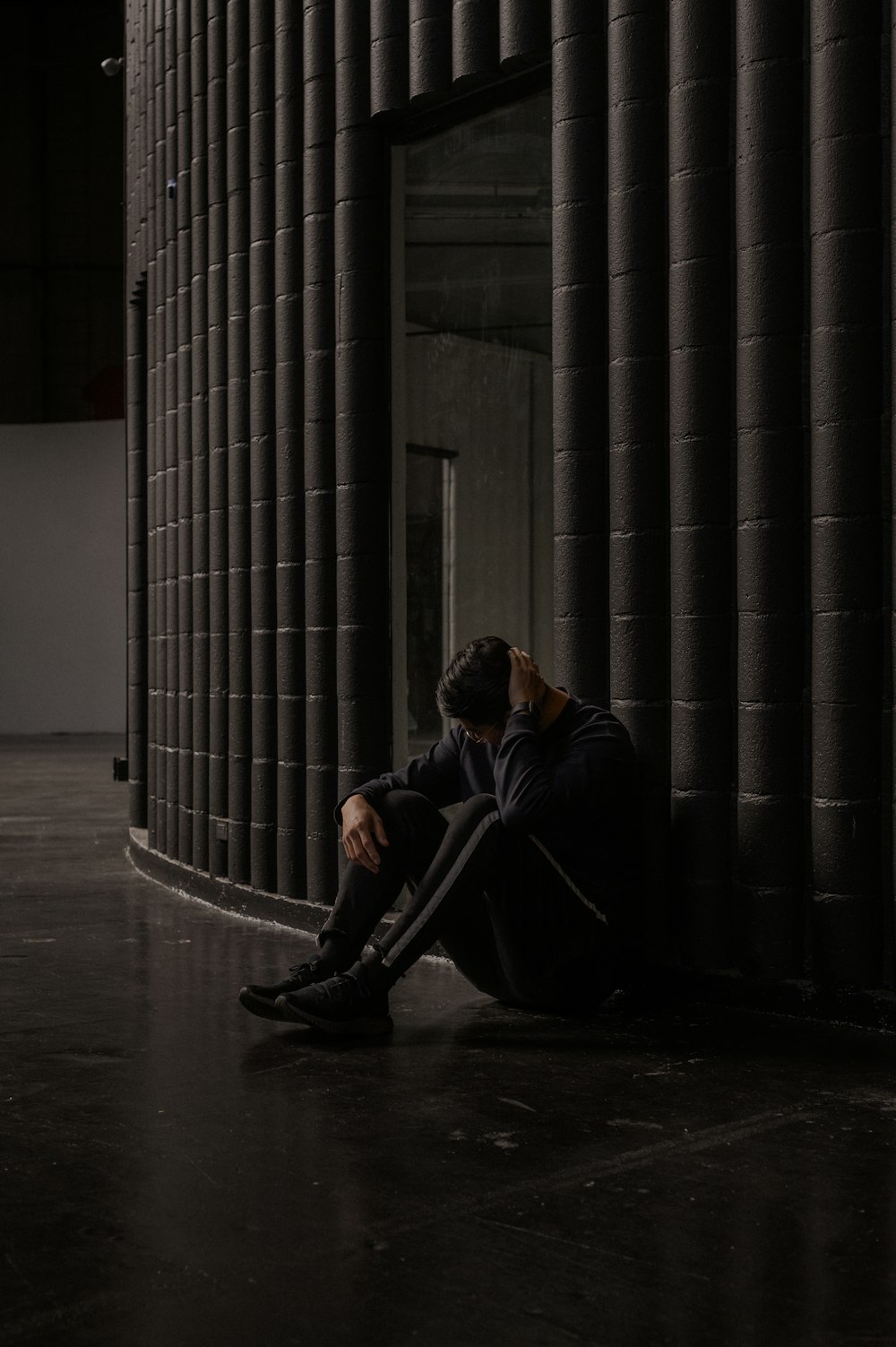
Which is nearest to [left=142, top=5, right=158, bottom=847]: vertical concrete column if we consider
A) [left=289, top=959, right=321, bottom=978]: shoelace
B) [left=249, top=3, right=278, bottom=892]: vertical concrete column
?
[left=249, top=3, right=278, bottom=892]: vertical concrete column

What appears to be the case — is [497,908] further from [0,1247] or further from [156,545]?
[156,545]

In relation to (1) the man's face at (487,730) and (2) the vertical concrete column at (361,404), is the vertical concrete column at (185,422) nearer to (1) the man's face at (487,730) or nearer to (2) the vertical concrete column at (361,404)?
(2) the vertical concrete column at (361,404)

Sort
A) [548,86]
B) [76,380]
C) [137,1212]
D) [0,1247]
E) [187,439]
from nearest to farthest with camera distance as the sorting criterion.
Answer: [0,1247], [137,1212], [548,86], [187,439], [76,380]

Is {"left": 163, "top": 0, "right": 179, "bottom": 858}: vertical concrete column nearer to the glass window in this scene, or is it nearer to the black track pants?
the glass window

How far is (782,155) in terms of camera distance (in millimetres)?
4324

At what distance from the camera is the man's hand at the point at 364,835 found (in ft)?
14.0

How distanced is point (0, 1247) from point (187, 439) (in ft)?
15.7

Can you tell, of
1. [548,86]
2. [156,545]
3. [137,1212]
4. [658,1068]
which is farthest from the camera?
[156,545]

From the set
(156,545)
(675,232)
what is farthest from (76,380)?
(675,232)

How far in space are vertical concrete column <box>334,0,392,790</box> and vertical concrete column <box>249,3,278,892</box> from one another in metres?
0.50

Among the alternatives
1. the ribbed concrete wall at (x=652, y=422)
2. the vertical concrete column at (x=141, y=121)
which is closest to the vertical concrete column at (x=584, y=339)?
the ribbed concrete wall at (x=652, y=422)

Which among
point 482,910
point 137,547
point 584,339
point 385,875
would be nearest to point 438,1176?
point 482,910

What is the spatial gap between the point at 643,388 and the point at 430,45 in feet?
5.46

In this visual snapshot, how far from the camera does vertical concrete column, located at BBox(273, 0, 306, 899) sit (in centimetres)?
603
